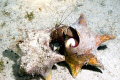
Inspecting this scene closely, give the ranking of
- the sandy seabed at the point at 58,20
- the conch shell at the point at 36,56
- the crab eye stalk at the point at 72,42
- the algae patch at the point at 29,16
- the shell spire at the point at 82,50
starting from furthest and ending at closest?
the algae patch at the point at 29,16 → the sandy seabed at the point at 58,20 → the crab eye stalk at the point at 72,42 → the shell spire at the point at 82,50 → the conch shell at the point at 36,56

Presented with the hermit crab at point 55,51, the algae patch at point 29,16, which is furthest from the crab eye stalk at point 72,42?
the algae patch at point 29,16

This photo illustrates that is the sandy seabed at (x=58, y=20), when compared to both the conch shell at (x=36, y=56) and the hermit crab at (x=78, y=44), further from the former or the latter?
the conch shell at (x=36, y=56)

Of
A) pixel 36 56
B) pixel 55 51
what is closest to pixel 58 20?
pixel 55 51

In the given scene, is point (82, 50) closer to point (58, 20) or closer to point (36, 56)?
point (36, 56)

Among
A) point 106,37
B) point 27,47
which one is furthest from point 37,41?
point 106,37

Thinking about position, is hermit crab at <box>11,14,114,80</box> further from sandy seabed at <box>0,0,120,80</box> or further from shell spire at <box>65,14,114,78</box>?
sandy seabed at <box>0,0,120,80</box>

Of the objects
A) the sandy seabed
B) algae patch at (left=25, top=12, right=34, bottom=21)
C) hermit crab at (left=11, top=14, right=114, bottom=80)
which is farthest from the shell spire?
algae patch at (left=25, top=12, right=34, bottom=21)
